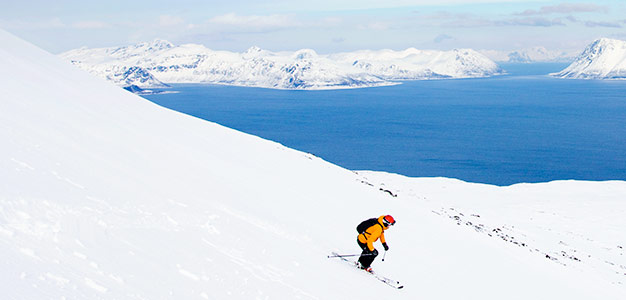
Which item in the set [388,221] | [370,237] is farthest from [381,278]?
[388,221]

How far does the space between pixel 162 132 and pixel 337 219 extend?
30.3ft

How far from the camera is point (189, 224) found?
10.7m

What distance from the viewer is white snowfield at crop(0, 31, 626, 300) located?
7969mm

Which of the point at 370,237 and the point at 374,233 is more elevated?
the point at 374,233

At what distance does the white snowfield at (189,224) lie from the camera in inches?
314

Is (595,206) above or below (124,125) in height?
below

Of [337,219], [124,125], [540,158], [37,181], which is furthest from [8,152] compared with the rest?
[540,158]

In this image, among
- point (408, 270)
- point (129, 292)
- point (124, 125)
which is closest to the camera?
point (129, 292)

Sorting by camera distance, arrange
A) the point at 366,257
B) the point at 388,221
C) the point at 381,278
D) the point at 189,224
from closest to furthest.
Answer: the point at 189,224 < the point at 388,221 < the point at 381,278 < the point at 366,257

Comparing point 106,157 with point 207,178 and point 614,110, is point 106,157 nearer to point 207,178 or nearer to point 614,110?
point 207,178

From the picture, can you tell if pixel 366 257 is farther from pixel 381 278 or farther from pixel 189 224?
pixel 189 224

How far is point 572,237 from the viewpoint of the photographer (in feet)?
93.0

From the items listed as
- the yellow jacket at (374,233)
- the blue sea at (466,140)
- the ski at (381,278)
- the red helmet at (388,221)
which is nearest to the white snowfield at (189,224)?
the ski at (381,278)

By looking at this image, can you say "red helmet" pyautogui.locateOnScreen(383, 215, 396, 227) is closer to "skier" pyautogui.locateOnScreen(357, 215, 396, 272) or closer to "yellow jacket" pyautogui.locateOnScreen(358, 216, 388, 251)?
"skier" pyautogui.locateOnScreen(357, 215, 396, 272)
